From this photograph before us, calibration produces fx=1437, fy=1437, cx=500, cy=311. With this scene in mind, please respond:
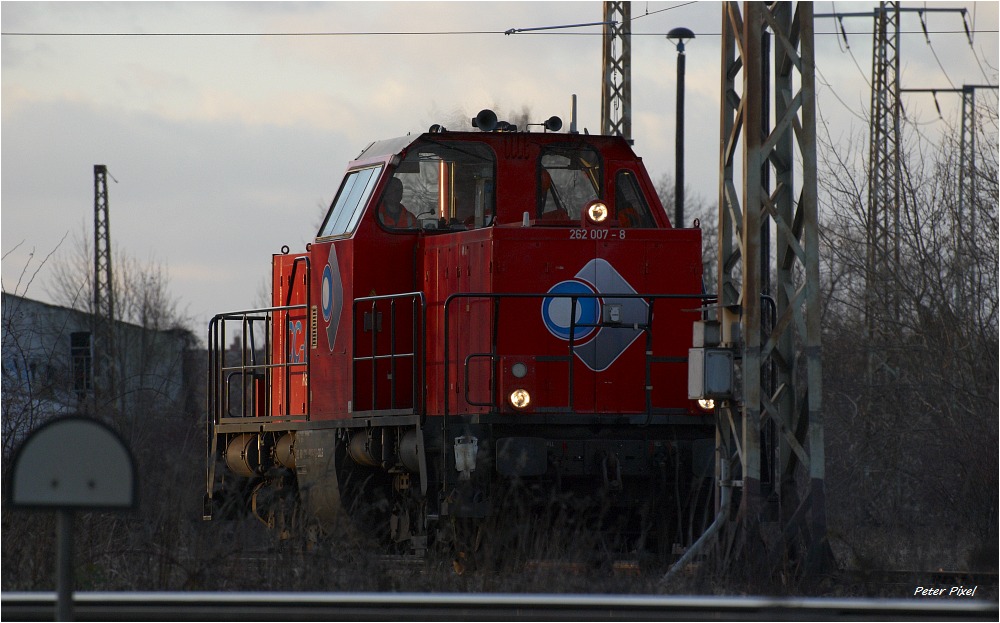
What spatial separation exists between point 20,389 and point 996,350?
9.46 m

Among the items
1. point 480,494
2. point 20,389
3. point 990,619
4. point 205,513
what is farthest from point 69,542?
point 205,513

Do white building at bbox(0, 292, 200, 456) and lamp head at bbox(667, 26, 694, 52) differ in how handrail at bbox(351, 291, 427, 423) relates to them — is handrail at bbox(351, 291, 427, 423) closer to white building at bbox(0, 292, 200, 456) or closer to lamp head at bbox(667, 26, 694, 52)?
white building at bbox(0, 292, 200, 456)

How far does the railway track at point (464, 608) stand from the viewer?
19.9ft

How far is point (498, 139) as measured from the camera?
10.8 meters

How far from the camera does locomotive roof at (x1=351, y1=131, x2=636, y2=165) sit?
10.8 metres

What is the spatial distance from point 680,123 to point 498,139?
11727 millimetres

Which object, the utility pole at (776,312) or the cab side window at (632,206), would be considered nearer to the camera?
the utility pole at (776,312)

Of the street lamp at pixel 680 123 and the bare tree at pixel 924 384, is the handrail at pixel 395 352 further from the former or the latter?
the street lamp at pixel 680 123

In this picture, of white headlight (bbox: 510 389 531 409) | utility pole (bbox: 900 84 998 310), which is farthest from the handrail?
utility pole (bbox: 900 84 998 310)

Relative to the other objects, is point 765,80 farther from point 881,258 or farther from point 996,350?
point 881,258

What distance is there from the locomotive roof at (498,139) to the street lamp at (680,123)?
957cm

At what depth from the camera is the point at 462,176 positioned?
10.8 meters

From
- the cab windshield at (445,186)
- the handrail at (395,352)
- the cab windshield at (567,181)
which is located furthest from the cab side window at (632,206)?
the handrail at (395,352)

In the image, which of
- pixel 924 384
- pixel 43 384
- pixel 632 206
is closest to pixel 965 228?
pixel 924 384
